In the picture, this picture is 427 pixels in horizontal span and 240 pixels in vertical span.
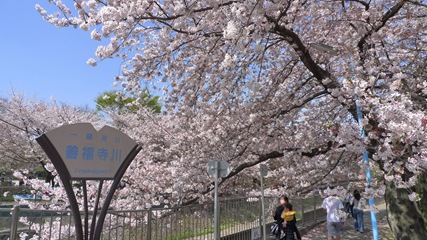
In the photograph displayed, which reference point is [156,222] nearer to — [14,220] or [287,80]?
[14,220]

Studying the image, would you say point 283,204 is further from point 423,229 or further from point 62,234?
point 62,234

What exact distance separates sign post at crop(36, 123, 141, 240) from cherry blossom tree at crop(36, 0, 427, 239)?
1452mm

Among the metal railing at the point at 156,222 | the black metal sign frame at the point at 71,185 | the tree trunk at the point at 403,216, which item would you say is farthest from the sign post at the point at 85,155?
the tree trunk at the point at 403,216

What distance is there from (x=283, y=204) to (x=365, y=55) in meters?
4.13

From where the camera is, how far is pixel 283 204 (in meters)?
8.86

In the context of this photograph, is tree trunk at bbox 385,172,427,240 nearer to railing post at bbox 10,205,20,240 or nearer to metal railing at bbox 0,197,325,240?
metal railing at bbox 0,197,325,240

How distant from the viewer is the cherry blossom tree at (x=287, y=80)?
480 cm

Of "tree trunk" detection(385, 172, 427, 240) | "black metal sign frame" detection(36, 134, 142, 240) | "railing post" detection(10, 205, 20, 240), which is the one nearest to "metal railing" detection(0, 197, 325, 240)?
"railing post" detection(10, 205, 20, 240)

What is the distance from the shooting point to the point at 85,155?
4.72 metres

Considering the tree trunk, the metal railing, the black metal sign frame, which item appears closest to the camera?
the black metal sign frame

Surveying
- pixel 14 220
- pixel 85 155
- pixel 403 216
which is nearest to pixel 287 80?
pixel 403 216

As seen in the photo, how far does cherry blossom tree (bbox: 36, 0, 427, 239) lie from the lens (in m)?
4.80

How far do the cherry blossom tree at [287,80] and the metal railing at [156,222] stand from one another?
95 cm

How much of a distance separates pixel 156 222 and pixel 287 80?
4746 millimetres
